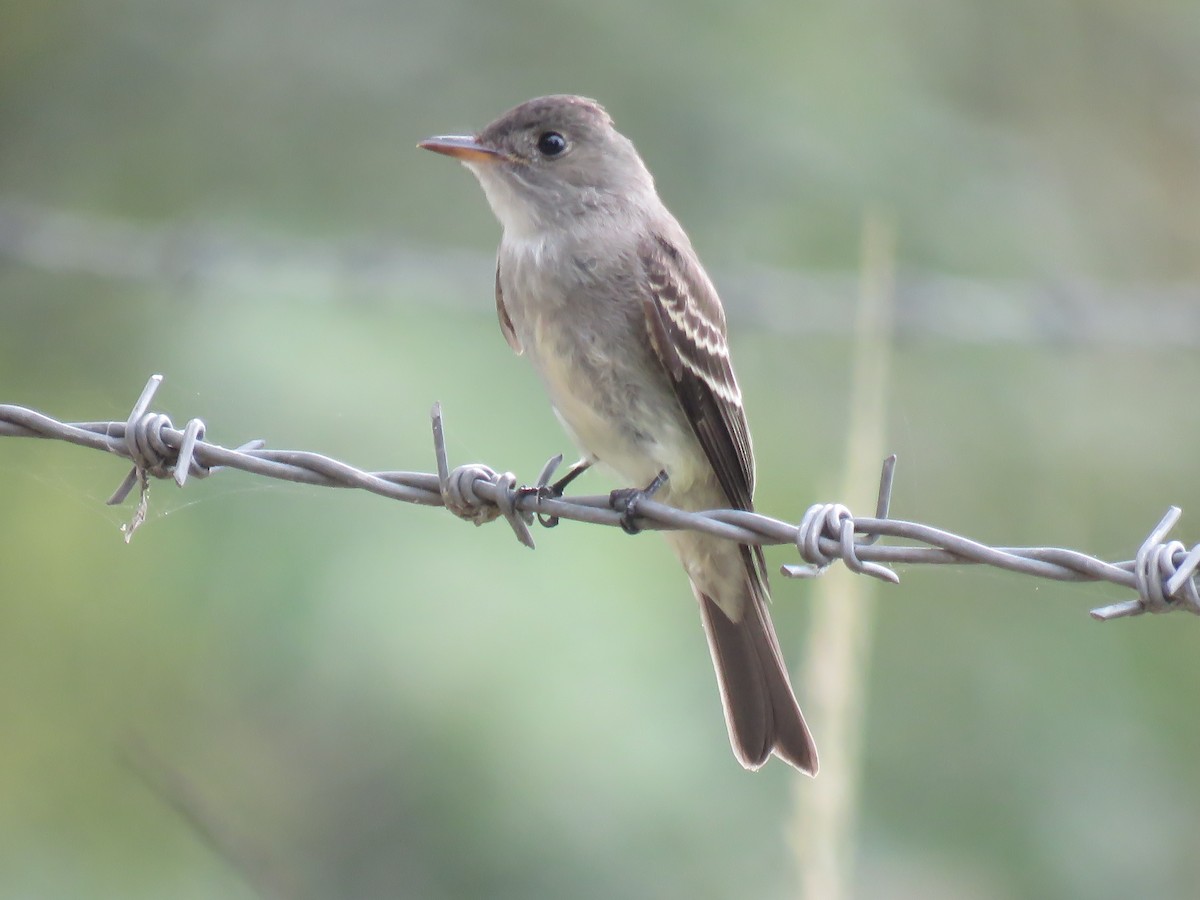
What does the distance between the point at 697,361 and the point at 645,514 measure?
908 millimetres

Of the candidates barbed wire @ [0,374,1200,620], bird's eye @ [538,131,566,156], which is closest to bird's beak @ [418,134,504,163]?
bird's eye @ [538,131,566,156]

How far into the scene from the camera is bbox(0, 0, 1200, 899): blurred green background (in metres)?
4.55

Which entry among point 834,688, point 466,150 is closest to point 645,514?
point 834,688

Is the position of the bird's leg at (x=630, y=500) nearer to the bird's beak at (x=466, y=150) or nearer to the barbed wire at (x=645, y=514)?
the barbed wire at (x=645, y=514)

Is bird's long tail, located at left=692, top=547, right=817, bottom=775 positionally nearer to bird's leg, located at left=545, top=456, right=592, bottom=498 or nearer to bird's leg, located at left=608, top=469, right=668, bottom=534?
bird's leg, located at left=608, top=469, right=668, bottom=534

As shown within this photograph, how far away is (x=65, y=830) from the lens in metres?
4.66

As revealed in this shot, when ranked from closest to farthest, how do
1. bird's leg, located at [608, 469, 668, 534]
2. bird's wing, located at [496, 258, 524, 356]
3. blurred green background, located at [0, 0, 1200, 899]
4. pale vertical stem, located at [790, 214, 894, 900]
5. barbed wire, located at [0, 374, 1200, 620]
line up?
barbed wire, located at [0, 374, 1200, 620]
pale vertical stem, located at [790, 214, 894, 900]
bird's leg, located at [608, 469, 668, 534]
bird's wing, located at [496, 258, 524, 356]
blurred green background, located at [0, 0, 1200, 899]

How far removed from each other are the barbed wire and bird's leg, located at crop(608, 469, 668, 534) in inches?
0.4

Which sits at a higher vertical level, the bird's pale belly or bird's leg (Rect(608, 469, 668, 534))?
the bird's pale belly

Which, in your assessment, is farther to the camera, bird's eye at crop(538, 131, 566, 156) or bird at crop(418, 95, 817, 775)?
bird's eye at crop(538, 131, 566, 156)

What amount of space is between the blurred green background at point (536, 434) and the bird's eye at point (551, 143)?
1.07 m

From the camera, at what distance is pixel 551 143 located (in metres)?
3.71

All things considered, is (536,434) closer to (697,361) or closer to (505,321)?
(505,321)

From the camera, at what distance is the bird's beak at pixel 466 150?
354 cm
